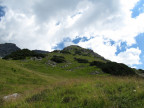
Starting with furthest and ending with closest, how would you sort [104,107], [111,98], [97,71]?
[97,71] → [111,98] → [104,107]

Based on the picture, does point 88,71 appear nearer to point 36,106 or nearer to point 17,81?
point 17,81

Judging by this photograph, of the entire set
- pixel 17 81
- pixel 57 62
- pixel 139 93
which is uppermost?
pixel 57 62

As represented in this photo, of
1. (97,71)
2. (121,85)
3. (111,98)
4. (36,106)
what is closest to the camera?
(36,106)

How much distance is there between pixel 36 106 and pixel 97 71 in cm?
3596

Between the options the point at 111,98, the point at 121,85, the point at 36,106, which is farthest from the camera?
the point at 121,85

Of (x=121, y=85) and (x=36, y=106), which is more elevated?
(x=121, y=85)

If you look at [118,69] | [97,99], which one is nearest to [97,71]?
[118,69]

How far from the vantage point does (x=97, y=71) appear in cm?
3947

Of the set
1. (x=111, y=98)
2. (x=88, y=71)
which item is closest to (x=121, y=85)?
(x=111, y=98)

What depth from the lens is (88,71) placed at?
1560 inches

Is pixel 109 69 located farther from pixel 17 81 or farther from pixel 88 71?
pixel 17 81

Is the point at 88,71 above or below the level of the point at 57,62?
below

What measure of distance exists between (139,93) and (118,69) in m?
38.3

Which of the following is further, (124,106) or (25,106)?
(25,106)
